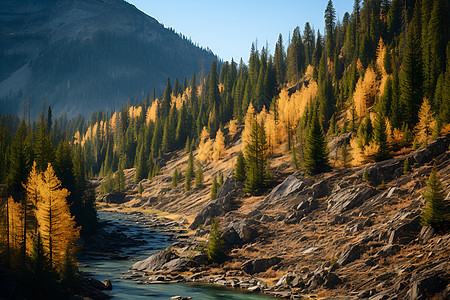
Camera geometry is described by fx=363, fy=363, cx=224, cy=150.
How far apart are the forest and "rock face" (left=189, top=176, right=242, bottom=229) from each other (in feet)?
10.2

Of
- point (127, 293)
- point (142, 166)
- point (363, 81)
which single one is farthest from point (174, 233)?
point (142, 166)

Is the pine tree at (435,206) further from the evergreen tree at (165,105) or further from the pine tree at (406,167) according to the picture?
the evergreen tree at (165,105)

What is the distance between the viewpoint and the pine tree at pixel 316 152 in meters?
59.2

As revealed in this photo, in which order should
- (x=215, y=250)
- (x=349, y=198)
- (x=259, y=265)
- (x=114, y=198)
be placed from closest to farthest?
(x=259, y=265) < (x=215, y=250) < (x=349, y=198) < (x=114, y=198)

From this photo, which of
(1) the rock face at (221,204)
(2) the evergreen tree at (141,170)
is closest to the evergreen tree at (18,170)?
(1) the rock face at (221,204)

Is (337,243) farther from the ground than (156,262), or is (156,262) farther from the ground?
(337,243)

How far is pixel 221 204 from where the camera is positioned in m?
69.4

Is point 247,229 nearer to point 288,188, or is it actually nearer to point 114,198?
point 288,188

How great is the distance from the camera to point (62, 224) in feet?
119

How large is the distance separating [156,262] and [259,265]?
43.5 ft

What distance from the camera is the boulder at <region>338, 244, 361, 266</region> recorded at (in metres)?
35.9

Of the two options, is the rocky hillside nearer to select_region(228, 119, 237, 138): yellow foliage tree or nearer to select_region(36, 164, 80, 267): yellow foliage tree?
select_region(36, 164, 80, 267): yellow foliage tree

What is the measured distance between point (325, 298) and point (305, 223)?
16959 millimetres

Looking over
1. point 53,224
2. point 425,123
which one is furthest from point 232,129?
point 53,224
